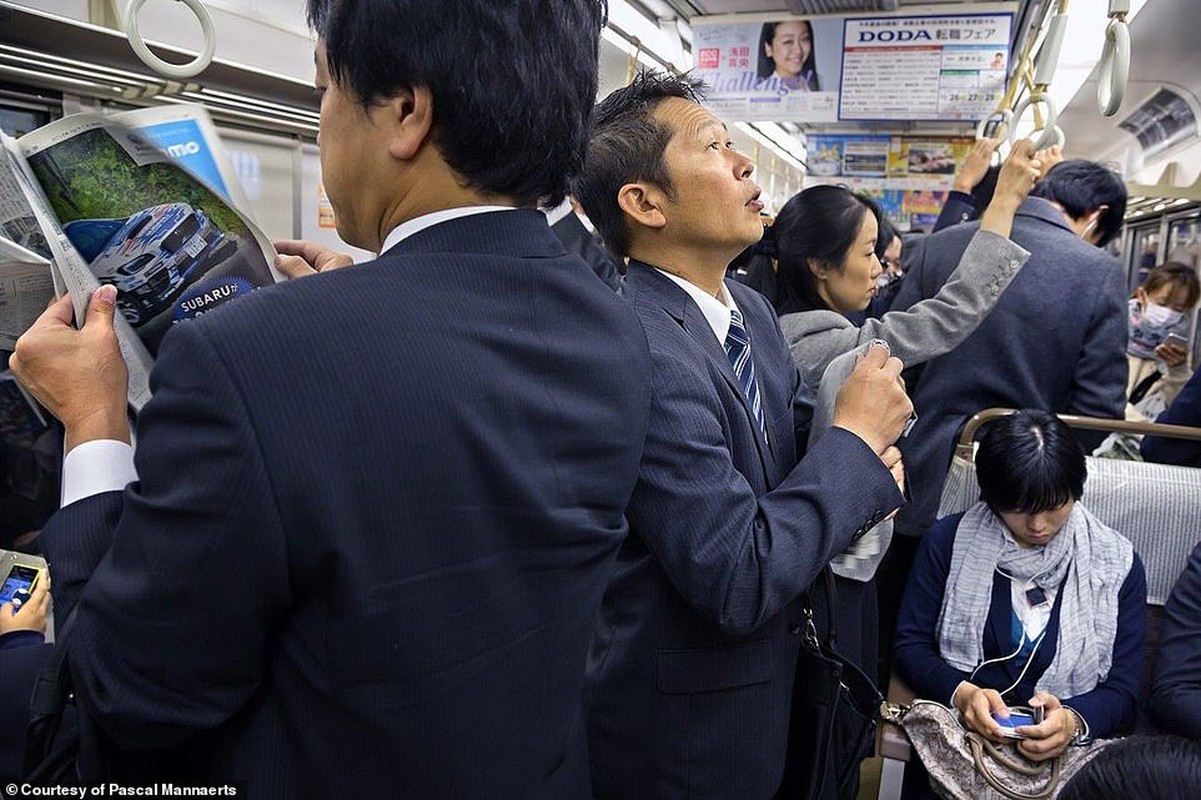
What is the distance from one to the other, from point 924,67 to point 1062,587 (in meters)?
3.36

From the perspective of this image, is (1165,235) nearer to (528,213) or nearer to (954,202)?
(954,202)

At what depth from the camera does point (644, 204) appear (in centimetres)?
132

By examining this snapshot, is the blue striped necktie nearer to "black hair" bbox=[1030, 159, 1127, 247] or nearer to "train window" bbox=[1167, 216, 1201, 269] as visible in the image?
"black hair" bbox=[1030, 159, 1127, 247]

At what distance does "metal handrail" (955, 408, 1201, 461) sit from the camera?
2.07m

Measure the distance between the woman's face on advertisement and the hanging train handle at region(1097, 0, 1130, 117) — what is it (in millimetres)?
3054

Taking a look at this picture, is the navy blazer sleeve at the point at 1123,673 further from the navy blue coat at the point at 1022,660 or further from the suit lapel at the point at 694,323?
the suit lapel at the point at 694,323

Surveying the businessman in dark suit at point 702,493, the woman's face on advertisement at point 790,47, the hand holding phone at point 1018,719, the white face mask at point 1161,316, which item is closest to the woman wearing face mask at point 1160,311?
the white face mask at point 1161,316

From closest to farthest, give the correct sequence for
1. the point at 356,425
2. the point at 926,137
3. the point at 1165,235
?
the point at 356,425, the point at 926,137, the point at 1165,235

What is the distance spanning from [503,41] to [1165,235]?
8.82m

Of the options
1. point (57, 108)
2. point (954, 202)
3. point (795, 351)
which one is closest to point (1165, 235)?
point (954, 202)

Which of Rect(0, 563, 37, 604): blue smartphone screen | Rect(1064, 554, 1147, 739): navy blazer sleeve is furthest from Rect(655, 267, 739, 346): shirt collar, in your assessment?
Rect(1064, 554, 1147, 739): navy blazer sleeve

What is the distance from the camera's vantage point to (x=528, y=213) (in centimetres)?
84

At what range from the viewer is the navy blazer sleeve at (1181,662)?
70.5 inches

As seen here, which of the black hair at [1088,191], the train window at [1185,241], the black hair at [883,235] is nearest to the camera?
the black hair at [1088,191]
